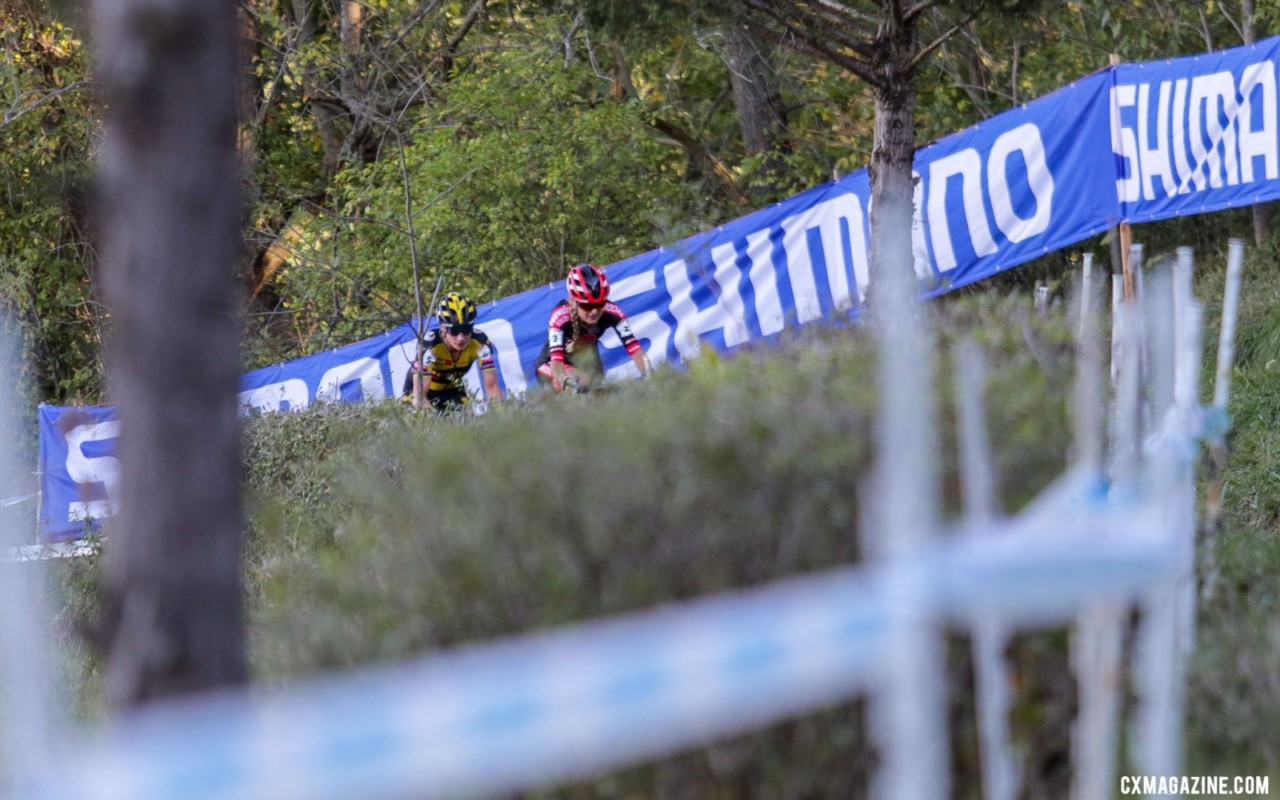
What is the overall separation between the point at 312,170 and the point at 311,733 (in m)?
19.8

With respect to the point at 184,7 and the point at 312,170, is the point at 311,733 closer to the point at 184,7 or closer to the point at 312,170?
the point at 184,7

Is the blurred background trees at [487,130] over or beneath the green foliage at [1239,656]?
over

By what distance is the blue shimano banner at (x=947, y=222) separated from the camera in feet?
32.8

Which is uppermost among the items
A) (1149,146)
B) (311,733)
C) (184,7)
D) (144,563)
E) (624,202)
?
(624,202)

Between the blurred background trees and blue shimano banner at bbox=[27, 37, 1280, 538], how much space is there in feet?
7.42

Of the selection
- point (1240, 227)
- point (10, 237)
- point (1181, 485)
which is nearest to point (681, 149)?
point (1240, 227)

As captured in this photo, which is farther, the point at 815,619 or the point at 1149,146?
the point at 1149,146

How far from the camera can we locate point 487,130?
16.7 metres

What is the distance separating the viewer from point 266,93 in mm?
16531

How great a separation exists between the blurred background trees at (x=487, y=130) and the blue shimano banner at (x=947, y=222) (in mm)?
2261

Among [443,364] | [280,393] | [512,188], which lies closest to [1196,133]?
[443,364]

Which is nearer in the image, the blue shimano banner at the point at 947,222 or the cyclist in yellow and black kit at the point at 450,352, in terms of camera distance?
the cyclist in yellow and black kit at the point at 450,352

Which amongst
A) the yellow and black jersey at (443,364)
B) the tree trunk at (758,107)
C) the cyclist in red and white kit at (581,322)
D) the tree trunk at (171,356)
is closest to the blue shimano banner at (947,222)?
the yellow and black jersey at (443,364)

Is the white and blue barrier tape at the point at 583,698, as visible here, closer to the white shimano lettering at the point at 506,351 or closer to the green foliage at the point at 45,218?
the white shimano lettering at the point at 506,351
